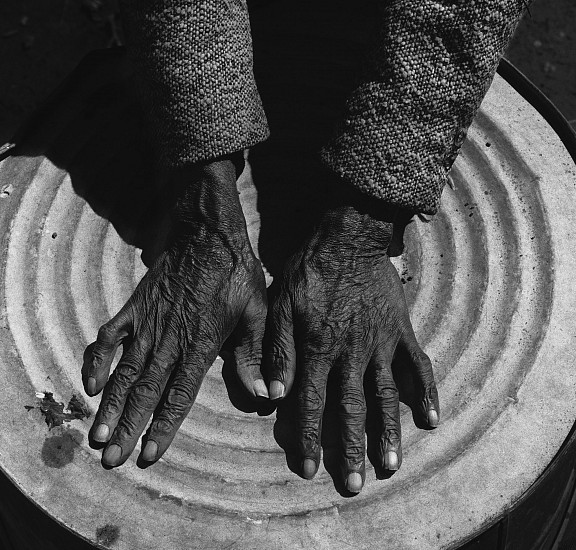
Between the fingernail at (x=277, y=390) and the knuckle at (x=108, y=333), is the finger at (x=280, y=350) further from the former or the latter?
the knuckle at (x=108, y=333)

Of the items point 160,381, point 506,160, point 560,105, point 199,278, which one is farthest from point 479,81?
point 560,105

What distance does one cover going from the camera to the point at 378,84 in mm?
1213

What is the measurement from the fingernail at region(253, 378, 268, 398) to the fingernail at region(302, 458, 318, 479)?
14 cm

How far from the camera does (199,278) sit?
4.24ft

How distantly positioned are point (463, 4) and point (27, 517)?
3.74 ft

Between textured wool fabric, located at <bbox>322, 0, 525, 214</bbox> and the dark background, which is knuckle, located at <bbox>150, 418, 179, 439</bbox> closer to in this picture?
textured wool fabric, located at <bbox>322, 0, 525, 214</bbox>

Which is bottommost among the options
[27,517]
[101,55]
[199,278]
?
[27,517]

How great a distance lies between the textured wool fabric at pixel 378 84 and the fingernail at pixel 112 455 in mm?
503

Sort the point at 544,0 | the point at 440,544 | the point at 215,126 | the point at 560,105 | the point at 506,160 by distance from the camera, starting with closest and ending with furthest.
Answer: the point at 440,544 < the point at 215,126 < the point at 506,160 < the point at 560,105 < the point at 544,0

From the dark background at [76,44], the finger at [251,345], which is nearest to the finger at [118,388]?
the finger at [251,345]

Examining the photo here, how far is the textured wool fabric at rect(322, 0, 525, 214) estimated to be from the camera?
1.17 m

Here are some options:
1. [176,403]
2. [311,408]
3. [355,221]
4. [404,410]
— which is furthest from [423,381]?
[176,403]

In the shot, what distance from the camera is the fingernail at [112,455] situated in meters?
1.17

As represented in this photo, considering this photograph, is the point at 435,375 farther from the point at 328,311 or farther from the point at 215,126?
the point at 215,126
